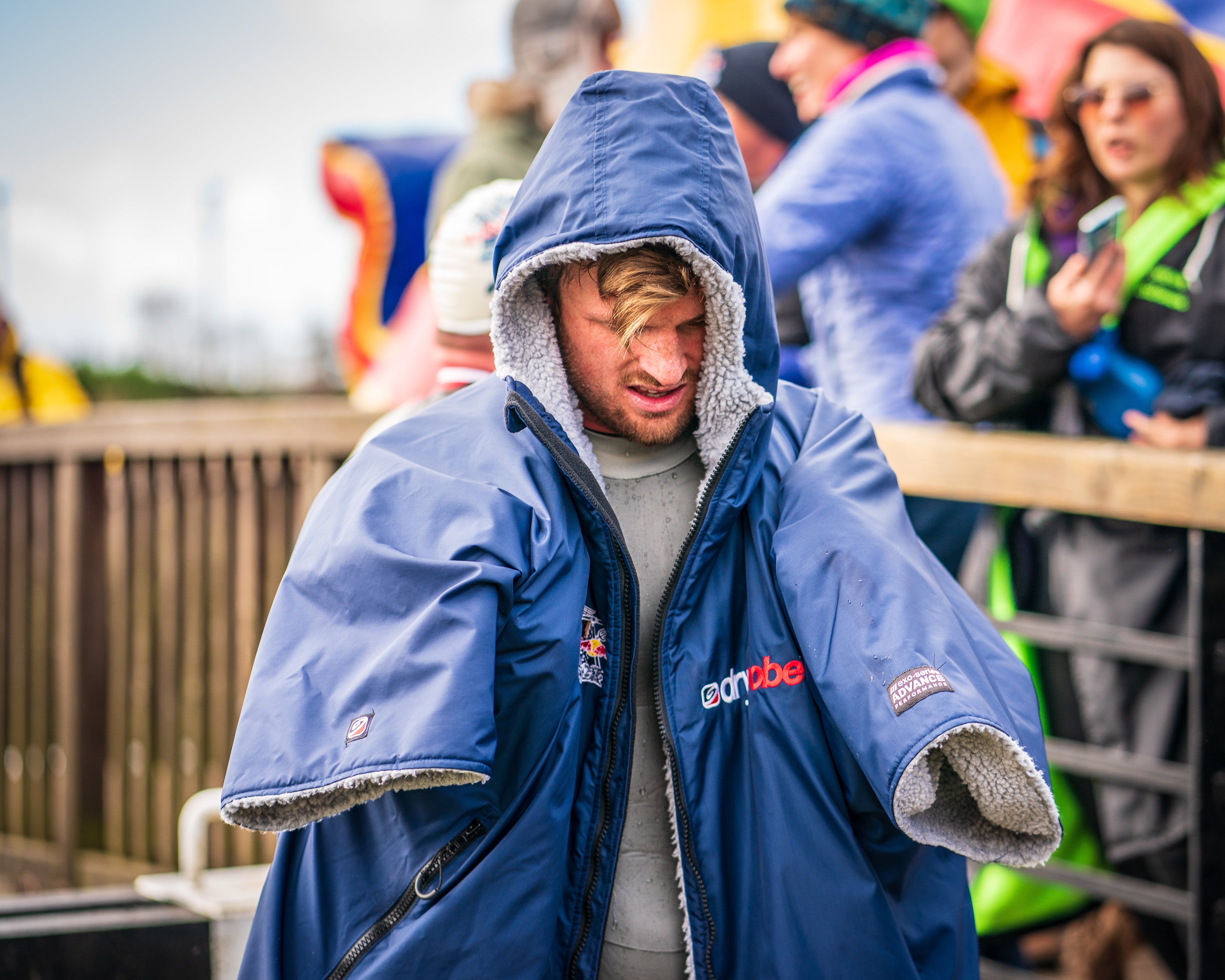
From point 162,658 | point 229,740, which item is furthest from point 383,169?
point 229,740

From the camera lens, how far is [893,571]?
1389mm

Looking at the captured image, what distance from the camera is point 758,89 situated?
357 centimetres

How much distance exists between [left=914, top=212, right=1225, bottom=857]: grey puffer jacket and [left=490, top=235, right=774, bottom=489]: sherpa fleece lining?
3.98 ft

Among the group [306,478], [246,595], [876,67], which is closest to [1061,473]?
[876,67]

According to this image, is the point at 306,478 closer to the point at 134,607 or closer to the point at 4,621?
the point at 134,607

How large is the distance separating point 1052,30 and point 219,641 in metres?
4.37

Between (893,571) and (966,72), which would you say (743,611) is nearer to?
(893,571)

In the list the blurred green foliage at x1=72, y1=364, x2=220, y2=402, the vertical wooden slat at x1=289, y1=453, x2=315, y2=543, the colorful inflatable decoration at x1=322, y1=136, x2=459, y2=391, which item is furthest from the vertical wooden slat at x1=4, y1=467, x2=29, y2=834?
the blurred green foliage at x1=72, y1=364, x2=220, y2=402

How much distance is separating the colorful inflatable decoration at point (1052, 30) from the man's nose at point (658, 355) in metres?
3.57

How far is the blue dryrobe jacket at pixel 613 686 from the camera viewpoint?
1287 millimetres

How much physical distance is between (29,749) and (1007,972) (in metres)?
4.07

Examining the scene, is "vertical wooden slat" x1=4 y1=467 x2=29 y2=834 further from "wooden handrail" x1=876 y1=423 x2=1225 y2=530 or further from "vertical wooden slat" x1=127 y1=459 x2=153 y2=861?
"wooden handrail" x1=876 y1=423 x2=1225 y2=530

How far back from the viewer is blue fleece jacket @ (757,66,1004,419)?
8.66 feet

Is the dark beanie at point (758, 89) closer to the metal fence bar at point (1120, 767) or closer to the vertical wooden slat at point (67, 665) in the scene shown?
the metal fence bar at point (1120, 767)
